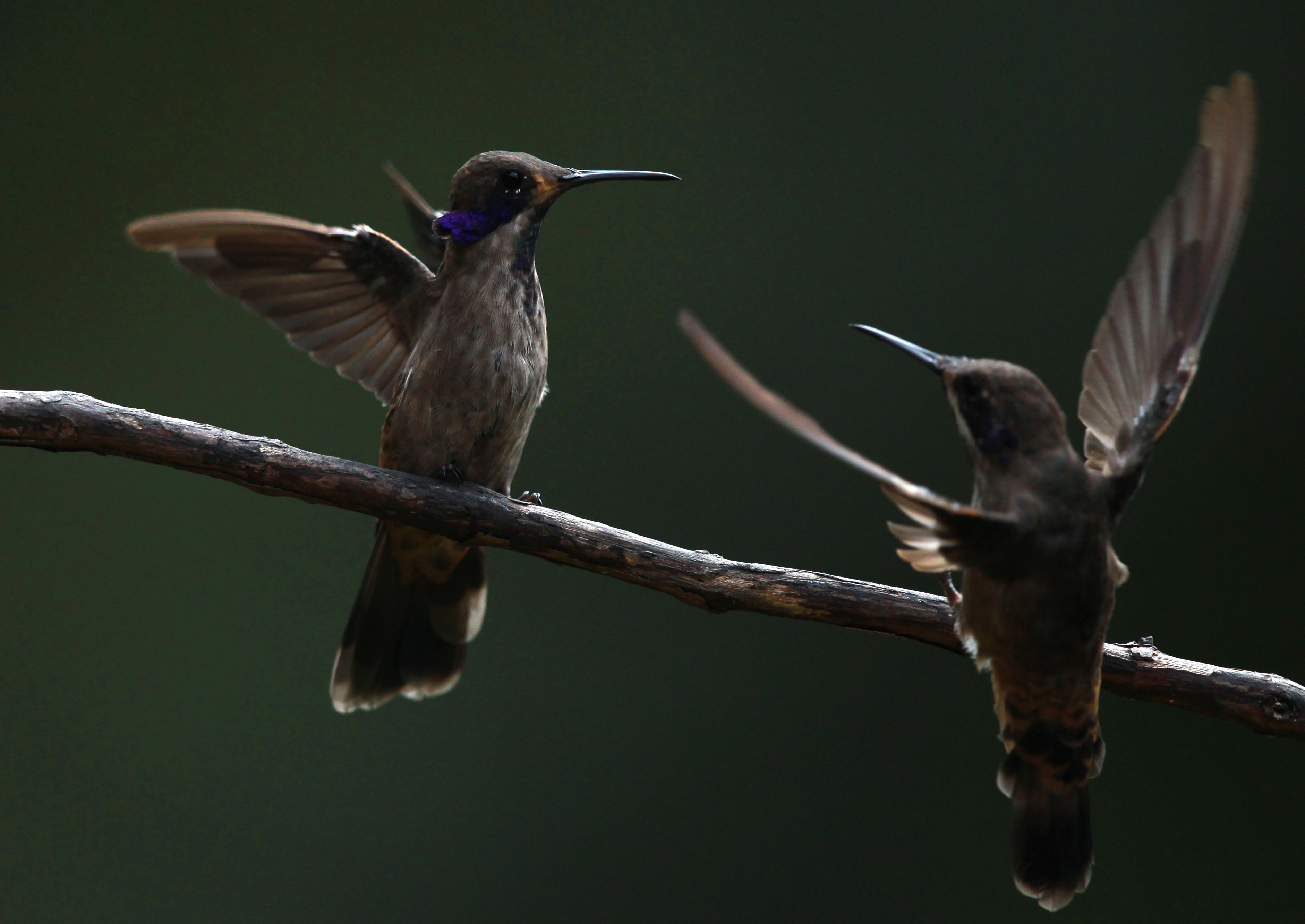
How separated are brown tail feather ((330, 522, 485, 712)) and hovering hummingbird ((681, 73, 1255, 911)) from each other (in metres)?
1.10

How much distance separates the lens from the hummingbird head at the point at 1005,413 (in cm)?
149

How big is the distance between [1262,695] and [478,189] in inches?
62.2

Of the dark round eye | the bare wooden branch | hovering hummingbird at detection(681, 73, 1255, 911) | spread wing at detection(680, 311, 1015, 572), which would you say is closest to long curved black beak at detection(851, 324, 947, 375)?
hovering hummingbird at detection(681, 73, 1255, 911)

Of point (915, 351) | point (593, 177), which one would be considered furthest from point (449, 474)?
point (915, 351)

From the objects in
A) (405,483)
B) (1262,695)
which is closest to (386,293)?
(405,483)

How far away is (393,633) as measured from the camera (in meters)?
2.41

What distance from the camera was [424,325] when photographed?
2.21m

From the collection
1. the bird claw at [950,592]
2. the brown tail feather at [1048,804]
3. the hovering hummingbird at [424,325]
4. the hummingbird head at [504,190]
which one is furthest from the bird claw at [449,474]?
the brown tail feather at [1048,804]

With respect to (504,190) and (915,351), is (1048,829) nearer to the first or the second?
(915,351)

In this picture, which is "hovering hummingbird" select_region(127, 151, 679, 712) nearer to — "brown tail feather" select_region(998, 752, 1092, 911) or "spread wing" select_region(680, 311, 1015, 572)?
"spread wing" select_region(680, 311, 1015, 572)

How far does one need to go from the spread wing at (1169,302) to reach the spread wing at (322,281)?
4.17 feet

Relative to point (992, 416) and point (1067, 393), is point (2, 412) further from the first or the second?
point (1067, 393)

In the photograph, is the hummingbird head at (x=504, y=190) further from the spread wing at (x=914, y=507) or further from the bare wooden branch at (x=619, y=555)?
the spread wing at (x=914, y=507)

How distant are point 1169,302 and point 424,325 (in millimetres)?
1367
